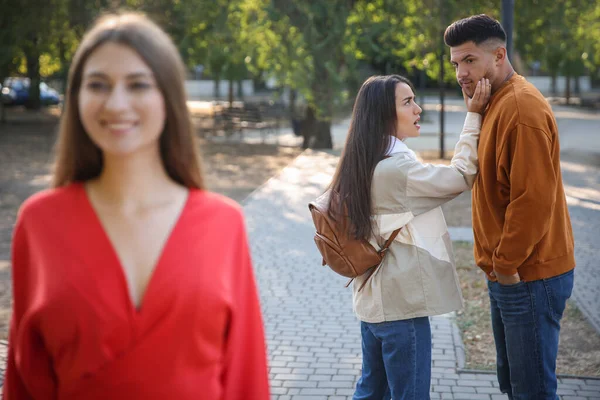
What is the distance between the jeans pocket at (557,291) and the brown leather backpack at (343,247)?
69 centimetres

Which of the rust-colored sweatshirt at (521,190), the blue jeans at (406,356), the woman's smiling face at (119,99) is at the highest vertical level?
the woman's smiling face at (119,99)

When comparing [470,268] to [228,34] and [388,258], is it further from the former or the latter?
[228,34]

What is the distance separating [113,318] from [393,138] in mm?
1868

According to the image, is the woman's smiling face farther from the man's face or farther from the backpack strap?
the man's face

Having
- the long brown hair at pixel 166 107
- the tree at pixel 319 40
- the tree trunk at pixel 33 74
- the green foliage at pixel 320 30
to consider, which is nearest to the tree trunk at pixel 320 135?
the green foliage at pixel 320 30

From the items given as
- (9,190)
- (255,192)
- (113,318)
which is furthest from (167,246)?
(9,190)

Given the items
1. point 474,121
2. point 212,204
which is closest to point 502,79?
point 474,121

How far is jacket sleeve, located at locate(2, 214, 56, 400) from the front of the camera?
6.17 ft

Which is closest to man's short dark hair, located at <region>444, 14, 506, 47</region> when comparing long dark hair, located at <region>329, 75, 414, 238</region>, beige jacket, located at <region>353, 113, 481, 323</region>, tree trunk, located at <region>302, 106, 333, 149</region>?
long dark hair, located at <region>329, 75, 414, 238</region>

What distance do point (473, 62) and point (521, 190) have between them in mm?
620

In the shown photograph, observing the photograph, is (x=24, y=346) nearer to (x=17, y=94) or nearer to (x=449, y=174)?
(x=449, y=174)

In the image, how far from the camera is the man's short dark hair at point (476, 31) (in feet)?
10.8

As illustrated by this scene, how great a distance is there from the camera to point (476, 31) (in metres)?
3.29

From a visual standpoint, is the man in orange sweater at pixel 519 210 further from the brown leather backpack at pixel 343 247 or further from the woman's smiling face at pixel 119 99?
the woman's smiling face at pixel 119 99
